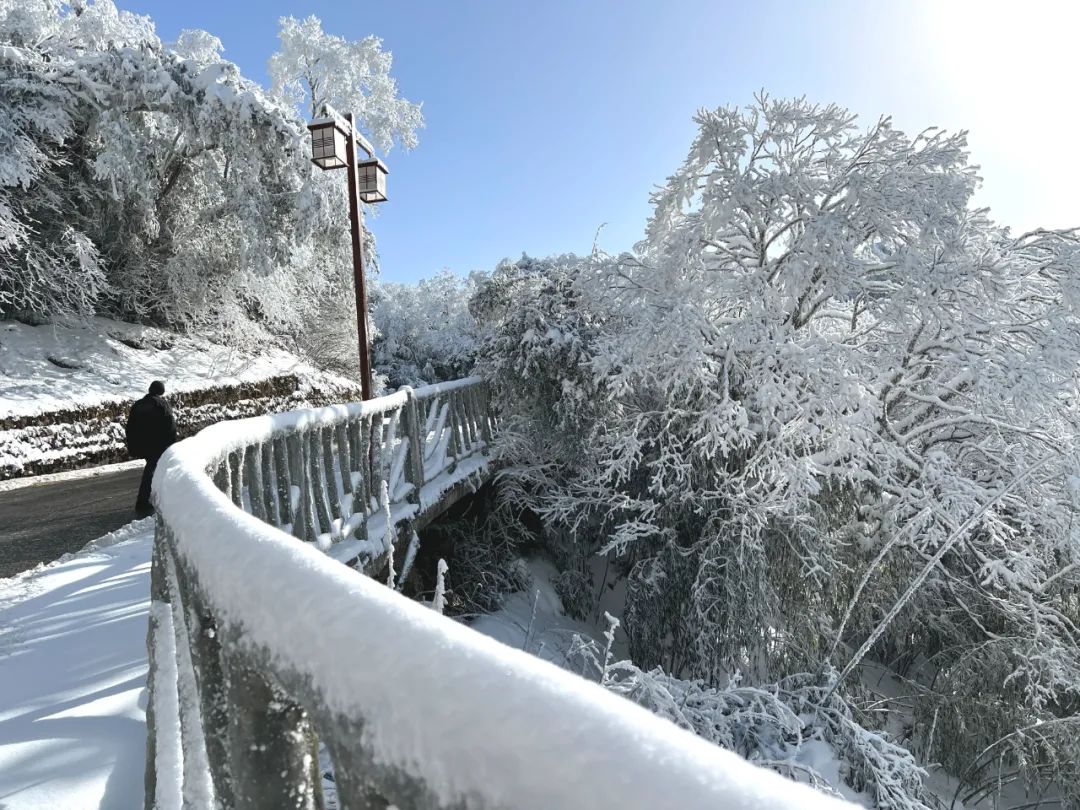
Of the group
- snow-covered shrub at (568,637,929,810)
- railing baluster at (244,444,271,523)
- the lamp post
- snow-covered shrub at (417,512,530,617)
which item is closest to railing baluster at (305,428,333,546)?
railing baluster at (244,444,271,523)

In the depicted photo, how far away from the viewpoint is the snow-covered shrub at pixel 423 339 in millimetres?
21062

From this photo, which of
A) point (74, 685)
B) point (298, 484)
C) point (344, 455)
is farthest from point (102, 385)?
point (74, 685)

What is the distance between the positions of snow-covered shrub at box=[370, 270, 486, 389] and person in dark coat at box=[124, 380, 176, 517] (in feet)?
38.1

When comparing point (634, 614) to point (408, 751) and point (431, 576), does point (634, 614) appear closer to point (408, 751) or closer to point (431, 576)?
point (431, 576)

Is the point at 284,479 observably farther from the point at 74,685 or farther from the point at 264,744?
the point at 264,744

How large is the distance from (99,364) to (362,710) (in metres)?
14.9

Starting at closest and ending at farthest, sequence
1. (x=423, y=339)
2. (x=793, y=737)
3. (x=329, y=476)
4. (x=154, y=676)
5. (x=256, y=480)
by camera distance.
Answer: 1. (x=154, y=676)
2. (x=256, y=480)
3. (x=329, y=476)
4. (x=793, y=737)
5. (x=423, y=339)

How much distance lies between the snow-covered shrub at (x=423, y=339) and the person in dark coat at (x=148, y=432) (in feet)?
38.1

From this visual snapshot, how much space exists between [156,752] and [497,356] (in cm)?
744

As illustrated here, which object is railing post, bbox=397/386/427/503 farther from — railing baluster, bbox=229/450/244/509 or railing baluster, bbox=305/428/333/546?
railing baluster, bbox=229/450/244/509

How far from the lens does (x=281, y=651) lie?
2.46ft

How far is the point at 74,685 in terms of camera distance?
9.17 ft

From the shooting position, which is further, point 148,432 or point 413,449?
point 148,432

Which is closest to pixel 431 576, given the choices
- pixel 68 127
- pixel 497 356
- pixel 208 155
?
pixel 497 356
